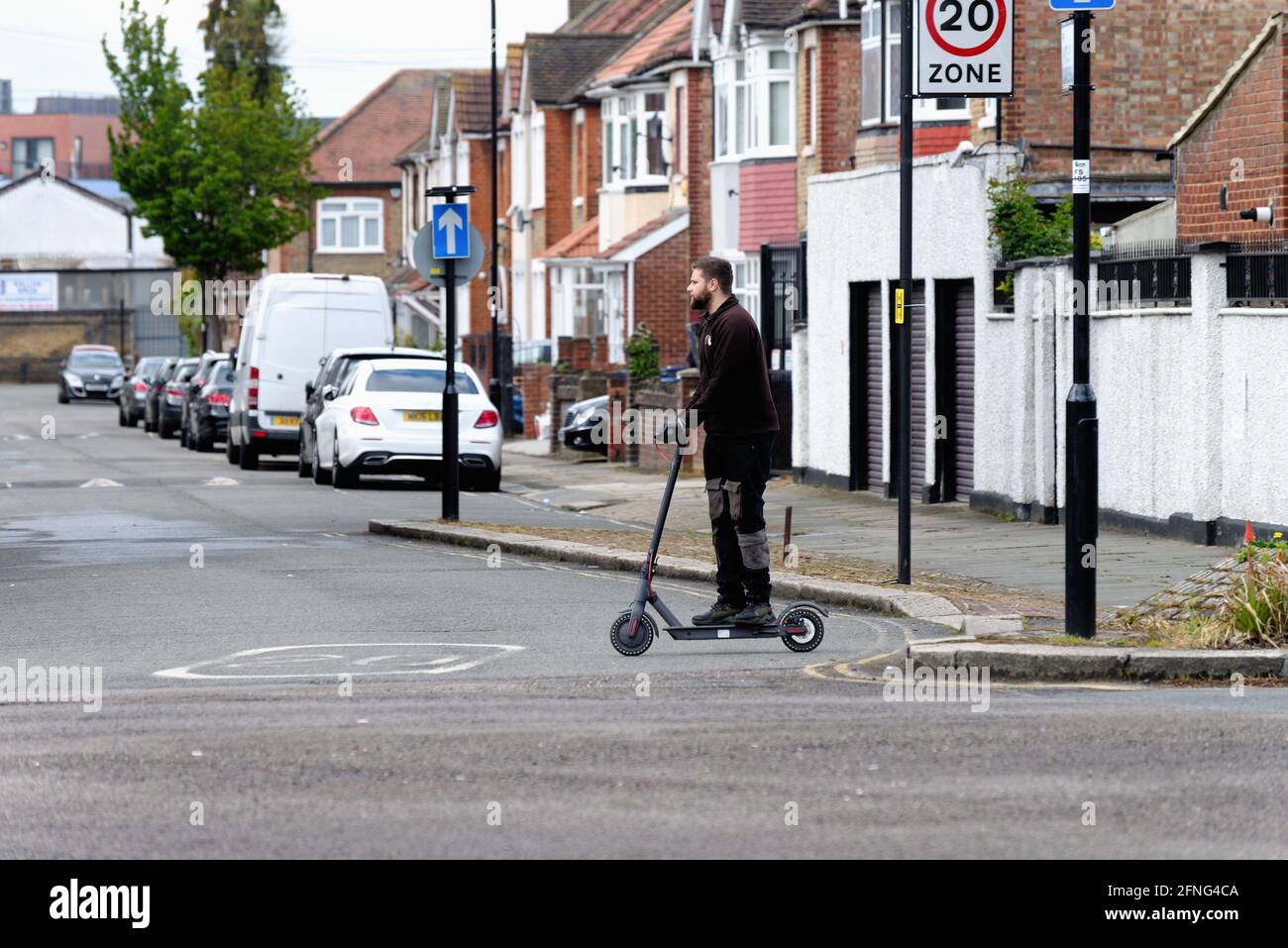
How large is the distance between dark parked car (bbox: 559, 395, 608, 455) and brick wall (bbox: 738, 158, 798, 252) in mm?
4561

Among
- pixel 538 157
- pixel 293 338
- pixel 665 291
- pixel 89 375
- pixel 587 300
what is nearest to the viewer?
pixel 293 338

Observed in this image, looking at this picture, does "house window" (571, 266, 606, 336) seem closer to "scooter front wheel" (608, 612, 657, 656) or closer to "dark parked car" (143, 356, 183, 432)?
"dark parked car" (143, 356, 183, 432)

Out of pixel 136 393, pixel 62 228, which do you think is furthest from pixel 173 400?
pixel 62 228

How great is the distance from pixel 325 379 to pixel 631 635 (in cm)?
1728

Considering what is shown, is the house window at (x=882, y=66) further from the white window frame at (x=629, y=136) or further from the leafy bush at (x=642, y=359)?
the white window frame at (x=629, y=136)

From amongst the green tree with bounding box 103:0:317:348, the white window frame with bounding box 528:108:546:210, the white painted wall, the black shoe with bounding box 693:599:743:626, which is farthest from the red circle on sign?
the white painted wall

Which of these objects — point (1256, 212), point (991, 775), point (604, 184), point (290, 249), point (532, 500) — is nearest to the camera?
point (991, 775)

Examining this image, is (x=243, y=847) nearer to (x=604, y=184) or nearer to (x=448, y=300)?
(x=448, y=300)

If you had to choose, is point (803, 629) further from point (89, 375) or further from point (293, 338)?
point (89, 375)

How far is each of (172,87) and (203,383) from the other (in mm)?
29369

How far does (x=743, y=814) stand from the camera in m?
7.06

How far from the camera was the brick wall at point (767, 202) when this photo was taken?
1457 inches

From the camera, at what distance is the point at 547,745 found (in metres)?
8.33
